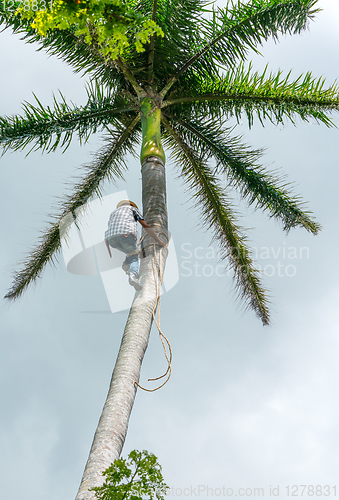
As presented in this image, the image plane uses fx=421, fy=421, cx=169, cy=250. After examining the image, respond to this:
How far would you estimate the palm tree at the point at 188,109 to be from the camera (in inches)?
260

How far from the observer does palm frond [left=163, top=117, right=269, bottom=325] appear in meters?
7.55

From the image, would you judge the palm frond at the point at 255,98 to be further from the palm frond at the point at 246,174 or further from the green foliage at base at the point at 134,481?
the green foliage at base at the point at 134,481

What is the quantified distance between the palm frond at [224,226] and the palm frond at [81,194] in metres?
0.92

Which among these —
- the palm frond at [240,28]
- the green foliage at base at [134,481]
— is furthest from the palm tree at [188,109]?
the green foliage at base at [134,481]

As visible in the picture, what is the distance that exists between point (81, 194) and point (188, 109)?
245 centimetres

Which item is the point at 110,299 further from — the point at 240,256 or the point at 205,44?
the point at 205,44

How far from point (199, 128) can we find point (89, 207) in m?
2.45

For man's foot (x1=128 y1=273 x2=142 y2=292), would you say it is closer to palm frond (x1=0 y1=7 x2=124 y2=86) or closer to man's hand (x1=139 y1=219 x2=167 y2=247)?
man's hand (x1=139 y1=219 x2=167 y2=247)

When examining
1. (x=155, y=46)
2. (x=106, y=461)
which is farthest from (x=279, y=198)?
(x=106, y=461)

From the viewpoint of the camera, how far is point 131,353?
3994 mm

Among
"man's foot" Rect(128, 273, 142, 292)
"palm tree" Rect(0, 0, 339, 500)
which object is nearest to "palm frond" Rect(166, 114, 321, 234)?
"palm tree" Rect(0, 0, 339, 500)

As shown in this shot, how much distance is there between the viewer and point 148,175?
5.91 meters

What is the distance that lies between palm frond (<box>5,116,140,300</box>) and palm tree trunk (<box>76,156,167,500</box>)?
186 cm

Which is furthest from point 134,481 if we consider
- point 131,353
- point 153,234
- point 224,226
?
point 224,226
